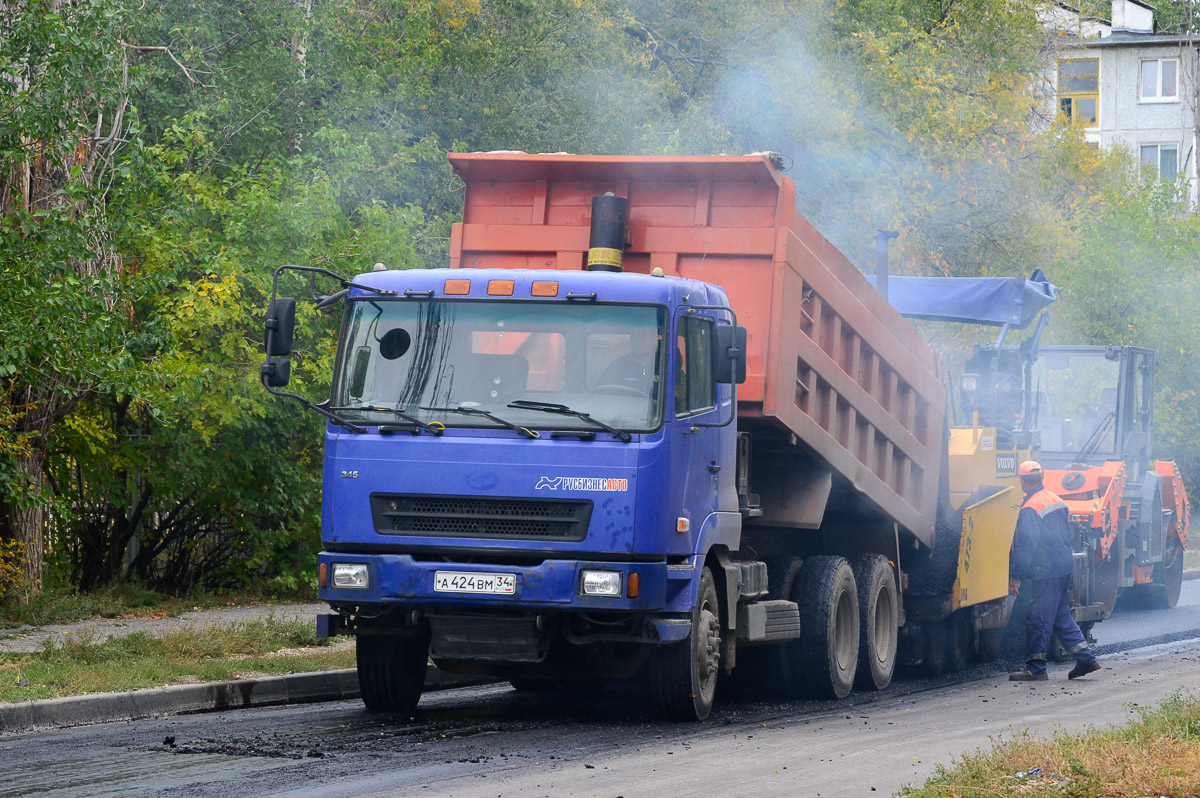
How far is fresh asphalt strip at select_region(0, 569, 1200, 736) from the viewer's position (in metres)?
9.30

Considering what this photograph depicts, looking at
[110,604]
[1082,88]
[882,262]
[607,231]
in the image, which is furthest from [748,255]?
[1082,88]

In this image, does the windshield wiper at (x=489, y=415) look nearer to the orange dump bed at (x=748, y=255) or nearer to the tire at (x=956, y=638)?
the orange dump bed at (x=748, y=255)

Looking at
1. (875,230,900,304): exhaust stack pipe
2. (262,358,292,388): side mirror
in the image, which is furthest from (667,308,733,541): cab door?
(875,230,900,304): exhaust stack pipe

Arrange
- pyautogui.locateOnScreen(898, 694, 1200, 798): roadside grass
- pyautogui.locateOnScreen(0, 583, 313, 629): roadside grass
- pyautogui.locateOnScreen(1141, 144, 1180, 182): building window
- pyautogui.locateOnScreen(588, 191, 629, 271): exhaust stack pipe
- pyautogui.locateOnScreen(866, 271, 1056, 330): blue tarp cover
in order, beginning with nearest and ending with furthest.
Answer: pyautogui.locateOnScreen(898, 694, 1200, 798): roadside grass → pyautogui.locateOnScreen(588, 191, 629, 271): exhaust stack pipe → pyautogui.locateOnScreen(0, 583, 313, 629): roadside grass → pyautogui.locateOnScreen(866, 271, 1056, 330): blue tarp cover → pyautogui.locateOnScreen(1141, 144, 1180, 182): building window

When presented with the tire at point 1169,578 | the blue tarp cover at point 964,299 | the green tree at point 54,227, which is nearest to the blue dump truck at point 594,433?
the green tree at point 54,227

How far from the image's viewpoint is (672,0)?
31938mm

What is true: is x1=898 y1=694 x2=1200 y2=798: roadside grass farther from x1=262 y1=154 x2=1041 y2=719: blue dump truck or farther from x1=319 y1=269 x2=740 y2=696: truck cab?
x1=262 y1=154 x2=1041 y2=719: blue dump truck

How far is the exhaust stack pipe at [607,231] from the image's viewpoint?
1077cm

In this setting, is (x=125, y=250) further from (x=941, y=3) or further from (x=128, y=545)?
(x=941, y=3)

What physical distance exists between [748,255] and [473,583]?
2.98 m

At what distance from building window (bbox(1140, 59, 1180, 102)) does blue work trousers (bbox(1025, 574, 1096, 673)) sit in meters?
48.1

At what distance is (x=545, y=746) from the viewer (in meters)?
8.78

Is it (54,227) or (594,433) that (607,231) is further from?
(54,227)

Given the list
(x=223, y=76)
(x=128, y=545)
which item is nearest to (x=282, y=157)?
(x=223, y=76)
